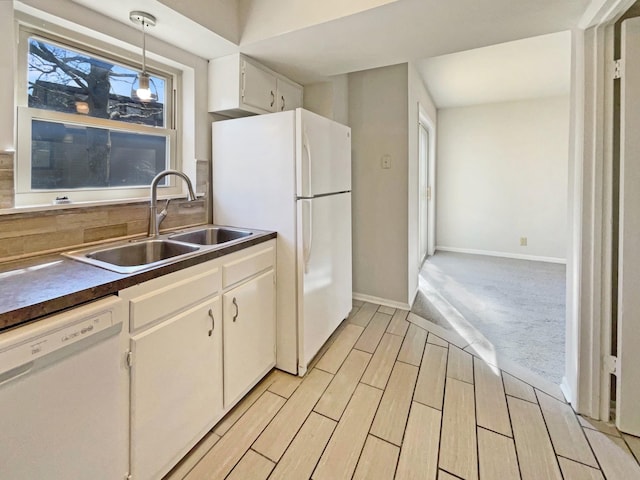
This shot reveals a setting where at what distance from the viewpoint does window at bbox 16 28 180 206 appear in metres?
1.51

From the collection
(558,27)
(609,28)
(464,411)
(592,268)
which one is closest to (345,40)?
(558,27)

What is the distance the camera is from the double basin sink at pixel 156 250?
137cm

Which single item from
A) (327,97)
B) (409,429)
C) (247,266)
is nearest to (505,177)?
(327,97)

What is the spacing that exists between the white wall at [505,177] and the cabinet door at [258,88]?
3.99 meters

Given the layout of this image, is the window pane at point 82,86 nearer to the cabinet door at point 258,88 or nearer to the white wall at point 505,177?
the cabinet door at point 258,88

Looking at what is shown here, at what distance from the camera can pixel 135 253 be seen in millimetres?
1700

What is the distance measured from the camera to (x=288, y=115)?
1854mm

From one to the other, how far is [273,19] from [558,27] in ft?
5.22

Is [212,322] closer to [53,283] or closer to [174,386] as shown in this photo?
[174,386]

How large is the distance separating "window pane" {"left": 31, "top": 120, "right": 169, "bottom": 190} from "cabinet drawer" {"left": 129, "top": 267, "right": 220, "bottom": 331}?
3.03 feet

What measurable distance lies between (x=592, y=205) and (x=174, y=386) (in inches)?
82.8

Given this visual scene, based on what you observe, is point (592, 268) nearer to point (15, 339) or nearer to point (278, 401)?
point (278, 401)

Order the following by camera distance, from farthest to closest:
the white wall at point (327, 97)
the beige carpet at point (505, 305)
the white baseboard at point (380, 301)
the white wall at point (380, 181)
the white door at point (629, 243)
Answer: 1. the white baseboard at point (380, 301)
2. the white wall at point (380, 181)
3. the white wall at point (327, 97)
4. the beige carpet at point (505, 305)
5. the white door at point (629, 243)

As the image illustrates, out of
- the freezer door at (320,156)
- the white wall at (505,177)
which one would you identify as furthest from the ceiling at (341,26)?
the white wall at (505,177)
